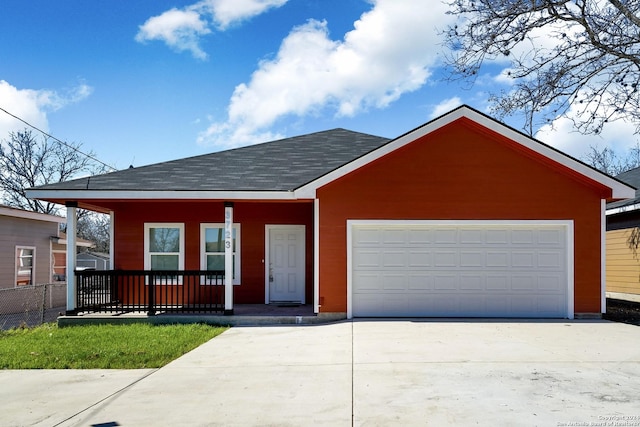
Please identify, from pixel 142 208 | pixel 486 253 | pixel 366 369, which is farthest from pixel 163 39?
pixel 366 369

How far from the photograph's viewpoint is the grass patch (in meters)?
7.52

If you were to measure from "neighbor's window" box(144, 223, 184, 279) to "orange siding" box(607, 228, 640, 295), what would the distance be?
1367 centimetres

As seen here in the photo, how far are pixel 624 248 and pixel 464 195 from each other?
837 centimetres

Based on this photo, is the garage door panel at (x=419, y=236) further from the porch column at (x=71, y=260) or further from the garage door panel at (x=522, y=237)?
the porch column at (x=71, y=260)

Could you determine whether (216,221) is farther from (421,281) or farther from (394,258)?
(421,281)

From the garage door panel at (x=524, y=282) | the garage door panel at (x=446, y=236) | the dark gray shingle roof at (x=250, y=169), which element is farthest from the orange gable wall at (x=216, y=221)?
the garage door panel at (x=524, y=282)

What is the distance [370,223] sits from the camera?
37.7 ft

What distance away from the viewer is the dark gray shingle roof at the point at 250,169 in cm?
1157

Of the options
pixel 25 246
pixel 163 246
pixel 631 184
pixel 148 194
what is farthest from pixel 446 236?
pixel 25 246

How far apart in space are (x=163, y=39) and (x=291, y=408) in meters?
12.1

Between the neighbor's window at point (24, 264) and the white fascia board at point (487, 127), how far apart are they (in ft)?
35.4

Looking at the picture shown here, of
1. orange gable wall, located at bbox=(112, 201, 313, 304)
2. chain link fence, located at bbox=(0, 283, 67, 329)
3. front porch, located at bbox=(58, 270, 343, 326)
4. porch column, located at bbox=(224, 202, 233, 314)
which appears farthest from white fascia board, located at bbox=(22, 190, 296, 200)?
chain link fence, located at bbox=(0, 283, 67, 329)

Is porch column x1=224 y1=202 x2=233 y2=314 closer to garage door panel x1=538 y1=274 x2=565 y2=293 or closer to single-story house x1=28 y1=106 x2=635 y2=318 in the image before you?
single-story house x1=28 y1=106 x2=635 y2=318

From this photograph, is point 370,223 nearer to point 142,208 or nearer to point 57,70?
point 142,208
